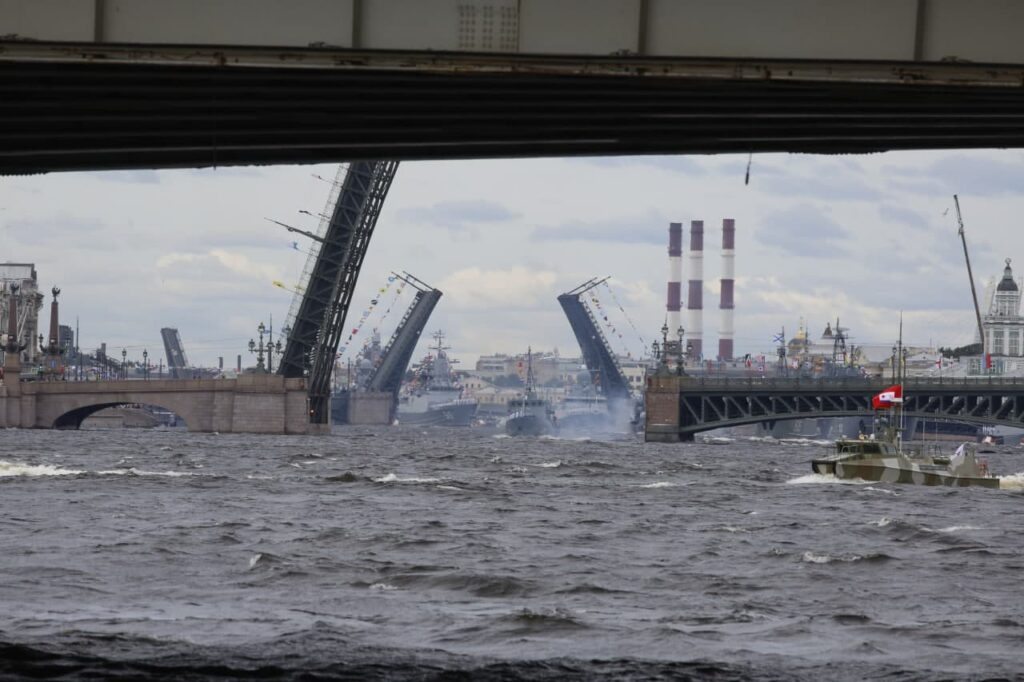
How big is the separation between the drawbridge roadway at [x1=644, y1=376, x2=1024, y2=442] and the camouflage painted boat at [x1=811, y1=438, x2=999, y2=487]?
5946cm

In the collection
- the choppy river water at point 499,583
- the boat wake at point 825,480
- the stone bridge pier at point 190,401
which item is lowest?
the choppy river water at point 499,583

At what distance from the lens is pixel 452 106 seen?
20.6m

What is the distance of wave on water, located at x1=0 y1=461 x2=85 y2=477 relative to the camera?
225 feet

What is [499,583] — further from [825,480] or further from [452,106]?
[825,480]

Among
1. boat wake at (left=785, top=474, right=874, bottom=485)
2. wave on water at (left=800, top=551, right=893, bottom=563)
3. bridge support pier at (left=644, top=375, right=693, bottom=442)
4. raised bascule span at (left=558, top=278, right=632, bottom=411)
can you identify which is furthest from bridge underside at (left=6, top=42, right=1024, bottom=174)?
raised bascule span at (left=558, top=278, right=632, bottom=411)

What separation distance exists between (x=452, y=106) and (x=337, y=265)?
91.6m

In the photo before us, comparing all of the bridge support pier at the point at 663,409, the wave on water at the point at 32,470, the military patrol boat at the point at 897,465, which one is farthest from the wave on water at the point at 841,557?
the bridge support pier at the point at 663,409

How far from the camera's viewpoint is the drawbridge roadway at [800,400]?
137 meters

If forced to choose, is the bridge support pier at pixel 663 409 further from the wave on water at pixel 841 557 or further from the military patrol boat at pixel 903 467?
the wave on water at pixel 841 557

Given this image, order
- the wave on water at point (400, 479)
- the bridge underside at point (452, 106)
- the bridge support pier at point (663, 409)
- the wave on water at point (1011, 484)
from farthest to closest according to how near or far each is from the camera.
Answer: the bridge support pier at point (663, 409)
the wave on water at point (1011, 484)
the wave on water at point (400, 479)
the bridge underside at point (452, 106)

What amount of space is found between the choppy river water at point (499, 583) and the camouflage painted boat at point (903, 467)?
8.68 metres

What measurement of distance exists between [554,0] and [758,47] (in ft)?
6.71

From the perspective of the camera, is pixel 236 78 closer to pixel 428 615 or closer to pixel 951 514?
pixel 428 615

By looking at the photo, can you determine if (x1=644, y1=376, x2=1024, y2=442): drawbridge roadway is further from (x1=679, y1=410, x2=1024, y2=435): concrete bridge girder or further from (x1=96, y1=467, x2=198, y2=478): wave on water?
(x1=96, y1=467, x2=198, y2=478): wave on water
